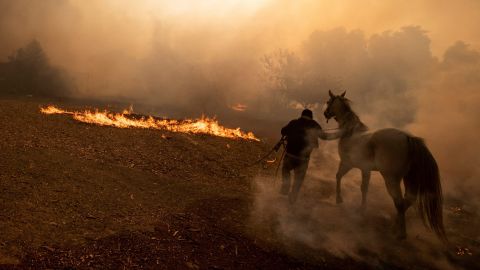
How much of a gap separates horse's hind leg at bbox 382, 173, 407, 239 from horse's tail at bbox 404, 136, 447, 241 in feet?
0.81

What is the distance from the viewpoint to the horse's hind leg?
24.8 ft

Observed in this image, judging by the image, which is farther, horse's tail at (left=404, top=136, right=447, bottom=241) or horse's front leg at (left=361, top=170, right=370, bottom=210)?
horse's front leg at (left=361, top=170, right=370, bottom=210)

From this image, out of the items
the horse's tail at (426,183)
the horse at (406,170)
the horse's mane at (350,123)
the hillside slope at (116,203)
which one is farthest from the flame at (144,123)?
the horse's tail at (426,183)

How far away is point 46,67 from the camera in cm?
6469

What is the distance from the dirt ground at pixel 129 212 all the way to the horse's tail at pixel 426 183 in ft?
3.15

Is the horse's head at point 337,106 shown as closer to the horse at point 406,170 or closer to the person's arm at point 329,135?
the person's arm at point 329,135

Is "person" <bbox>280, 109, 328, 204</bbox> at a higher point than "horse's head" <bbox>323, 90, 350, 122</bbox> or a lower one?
lower

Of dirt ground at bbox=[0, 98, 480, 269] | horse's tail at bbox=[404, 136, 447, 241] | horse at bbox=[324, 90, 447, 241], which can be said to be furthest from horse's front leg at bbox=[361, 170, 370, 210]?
dirt ground at bbox=[0, 98, 480, 269]

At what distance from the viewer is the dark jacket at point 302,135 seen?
28.3 feet

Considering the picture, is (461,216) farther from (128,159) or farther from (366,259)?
(128,159)

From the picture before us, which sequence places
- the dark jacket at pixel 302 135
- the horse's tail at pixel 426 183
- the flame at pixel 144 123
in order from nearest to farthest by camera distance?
the horse's tail at pixel 426 183
the dark jacket at pixel 302 135
the flame at pixel 144 123

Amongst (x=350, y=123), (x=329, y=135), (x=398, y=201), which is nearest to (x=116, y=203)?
(x=329, y=135)

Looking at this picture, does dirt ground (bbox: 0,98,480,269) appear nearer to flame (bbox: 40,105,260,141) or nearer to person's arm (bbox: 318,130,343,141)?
person's arm (bbox: 318,130,343,141)

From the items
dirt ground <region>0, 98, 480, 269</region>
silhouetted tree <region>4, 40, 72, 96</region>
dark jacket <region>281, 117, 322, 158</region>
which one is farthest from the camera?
silhouetted tree <region>4, 40, 72, 96</region>
